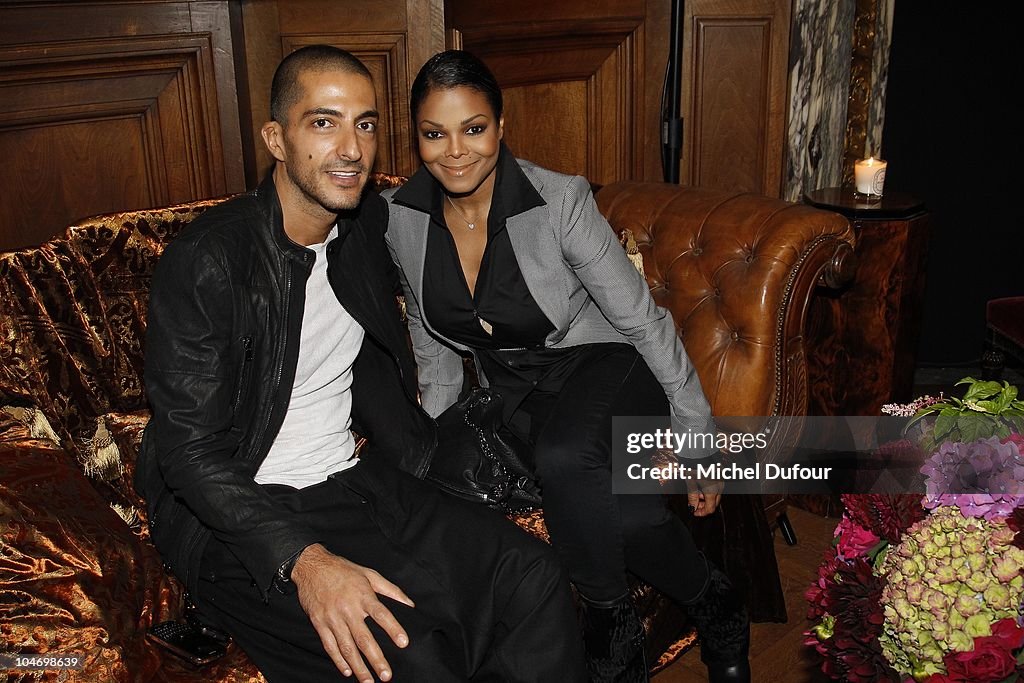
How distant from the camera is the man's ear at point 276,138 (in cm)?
185

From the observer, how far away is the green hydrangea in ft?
3.83

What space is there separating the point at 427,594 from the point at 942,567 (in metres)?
0.85

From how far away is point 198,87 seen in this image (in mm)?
2586

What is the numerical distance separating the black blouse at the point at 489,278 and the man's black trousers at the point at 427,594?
0.42 m

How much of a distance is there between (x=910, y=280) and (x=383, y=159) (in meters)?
1.59

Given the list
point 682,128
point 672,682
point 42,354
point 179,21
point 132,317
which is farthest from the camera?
point 682,128

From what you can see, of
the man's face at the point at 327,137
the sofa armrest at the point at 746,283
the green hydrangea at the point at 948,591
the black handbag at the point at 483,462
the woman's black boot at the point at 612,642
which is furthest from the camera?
the sofa armrest at the point at 746,283

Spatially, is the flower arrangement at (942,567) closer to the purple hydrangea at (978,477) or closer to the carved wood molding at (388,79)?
the purple hydrangea at (978,477)

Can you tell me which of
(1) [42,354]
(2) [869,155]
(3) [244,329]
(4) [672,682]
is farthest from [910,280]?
(1) [42,354]

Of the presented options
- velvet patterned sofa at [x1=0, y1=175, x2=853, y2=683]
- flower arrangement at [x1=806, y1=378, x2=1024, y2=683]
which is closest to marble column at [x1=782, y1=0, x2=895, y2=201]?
velvet patterned sofa at [x1=0, y1=175, x2=853, y2=683]

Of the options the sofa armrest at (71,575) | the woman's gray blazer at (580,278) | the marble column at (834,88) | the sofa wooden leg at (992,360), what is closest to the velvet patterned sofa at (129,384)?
the sofa armrest at (71,575)

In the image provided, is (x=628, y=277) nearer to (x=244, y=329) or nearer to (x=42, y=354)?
(x=244, y=329)

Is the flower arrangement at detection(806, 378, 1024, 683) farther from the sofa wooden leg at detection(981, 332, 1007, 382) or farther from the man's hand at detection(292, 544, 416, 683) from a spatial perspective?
the sofa wooden leg at detection(981, 332, 1007, 382)

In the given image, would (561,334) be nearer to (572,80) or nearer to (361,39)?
(361,39)
